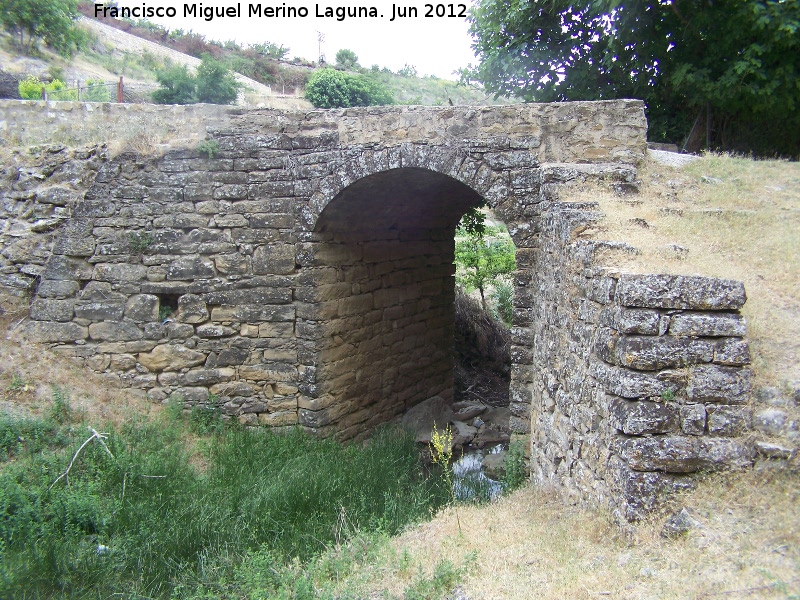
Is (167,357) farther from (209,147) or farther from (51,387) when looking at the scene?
(209,147)

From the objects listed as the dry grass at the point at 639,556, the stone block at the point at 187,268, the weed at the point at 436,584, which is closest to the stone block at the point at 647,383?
the dry grass at the point at 639,556

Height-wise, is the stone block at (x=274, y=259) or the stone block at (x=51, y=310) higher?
the stone block at (x=274, y=259)

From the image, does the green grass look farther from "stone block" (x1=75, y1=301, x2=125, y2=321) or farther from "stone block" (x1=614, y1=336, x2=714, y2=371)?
"stone block" (x1=614, y1=336, x2=714, y2=371)

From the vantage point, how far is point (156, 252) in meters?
6.88

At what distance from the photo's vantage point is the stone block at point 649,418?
2.98m

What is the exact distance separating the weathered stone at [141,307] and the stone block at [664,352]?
17.6 feet

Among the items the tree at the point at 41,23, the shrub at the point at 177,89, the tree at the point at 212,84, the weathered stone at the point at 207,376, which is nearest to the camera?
the weathered stone at the point at 207,376

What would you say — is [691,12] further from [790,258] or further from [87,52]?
[87,52]

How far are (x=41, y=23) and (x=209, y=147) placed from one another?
69.7 ft

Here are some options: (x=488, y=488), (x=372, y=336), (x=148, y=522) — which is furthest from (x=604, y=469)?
(x=372, y=336)

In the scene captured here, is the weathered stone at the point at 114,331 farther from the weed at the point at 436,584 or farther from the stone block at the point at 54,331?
the weed at the point at 436,584

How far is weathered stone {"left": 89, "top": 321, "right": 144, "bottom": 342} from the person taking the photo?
6.89 metres

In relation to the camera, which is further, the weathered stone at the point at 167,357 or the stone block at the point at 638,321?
the weathered stone at the point at 167,357

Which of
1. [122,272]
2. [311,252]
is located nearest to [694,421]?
[311,252]
